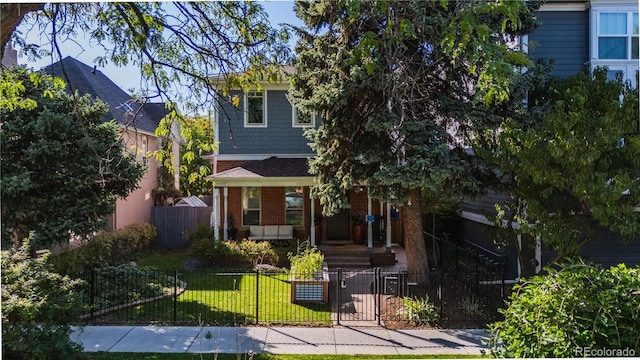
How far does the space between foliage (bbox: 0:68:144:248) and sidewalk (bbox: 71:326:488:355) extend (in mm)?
3141

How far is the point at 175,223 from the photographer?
1752 centimetres

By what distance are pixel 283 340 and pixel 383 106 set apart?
535 centimetres

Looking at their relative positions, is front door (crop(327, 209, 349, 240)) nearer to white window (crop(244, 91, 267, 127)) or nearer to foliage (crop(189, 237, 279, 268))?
foliage (crop(189, 237, 279, 268))

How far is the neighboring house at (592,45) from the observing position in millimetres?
9719

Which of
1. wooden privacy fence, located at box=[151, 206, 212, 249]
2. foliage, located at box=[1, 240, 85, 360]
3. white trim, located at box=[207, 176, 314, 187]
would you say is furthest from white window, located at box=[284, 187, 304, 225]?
foliage, located at box=[1, 240, 85, 360]

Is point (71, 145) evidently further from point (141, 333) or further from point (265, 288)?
point (265, 288)

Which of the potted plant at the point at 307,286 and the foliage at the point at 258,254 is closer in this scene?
the potted plant at the point at 307,286

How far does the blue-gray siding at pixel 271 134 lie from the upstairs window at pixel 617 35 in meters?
9.66

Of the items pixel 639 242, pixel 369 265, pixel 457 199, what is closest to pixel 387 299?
pixel 457 199

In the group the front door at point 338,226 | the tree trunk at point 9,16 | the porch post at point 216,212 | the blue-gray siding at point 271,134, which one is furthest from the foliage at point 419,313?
the blue-gray siding at point 271,134

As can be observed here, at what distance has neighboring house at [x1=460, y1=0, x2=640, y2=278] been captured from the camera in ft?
31.9

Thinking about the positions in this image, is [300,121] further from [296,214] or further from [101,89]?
[101,89]

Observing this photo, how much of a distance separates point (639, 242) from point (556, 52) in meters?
4.86
